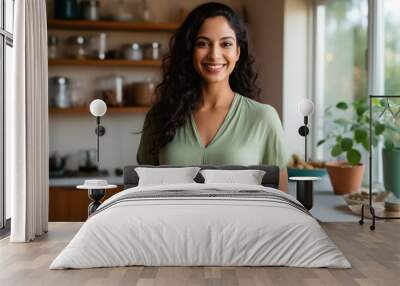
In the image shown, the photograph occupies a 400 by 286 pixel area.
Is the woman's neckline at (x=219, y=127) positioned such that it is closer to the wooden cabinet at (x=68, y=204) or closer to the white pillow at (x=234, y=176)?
the white pillow at (x=234, y=176)

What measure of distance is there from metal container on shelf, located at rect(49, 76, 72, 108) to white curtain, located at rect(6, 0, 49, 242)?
78.3 inches

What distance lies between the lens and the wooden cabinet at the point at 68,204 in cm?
684

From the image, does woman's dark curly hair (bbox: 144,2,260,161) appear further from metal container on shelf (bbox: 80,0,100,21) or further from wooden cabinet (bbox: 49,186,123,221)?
metal container on shelf (bbox: 80,0,100,21)

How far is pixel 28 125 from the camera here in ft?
15.9

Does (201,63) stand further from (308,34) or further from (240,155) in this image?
(308,34)

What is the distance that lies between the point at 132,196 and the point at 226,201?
22.8 inches

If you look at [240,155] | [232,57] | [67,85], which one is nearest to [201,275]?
[240,155]

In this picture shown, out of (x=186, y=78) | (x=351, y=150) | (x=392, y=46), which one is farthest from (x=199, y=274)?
(x=392, y=46)

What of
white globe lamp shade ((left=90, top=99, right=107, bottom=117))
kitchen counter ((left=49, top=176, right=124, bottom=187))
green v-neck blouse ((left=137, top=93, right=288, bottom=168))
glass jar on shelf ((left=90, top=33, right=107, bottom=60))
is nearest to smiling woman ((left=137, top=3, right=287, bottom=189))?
green v-neck blouse ((left=137, top=93, right=288, bottom=168))

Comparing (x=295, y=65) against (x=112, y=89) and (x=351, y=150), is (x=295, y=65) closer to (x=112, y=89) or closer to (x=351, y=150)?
(x=351, y=150)

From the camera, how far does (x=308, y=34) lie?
22.4 ft

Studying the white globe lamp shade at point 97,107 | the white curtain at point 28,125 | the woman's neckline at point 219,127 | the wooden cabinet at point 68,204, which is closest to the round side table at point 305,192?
the woman's neckline at point 219,127

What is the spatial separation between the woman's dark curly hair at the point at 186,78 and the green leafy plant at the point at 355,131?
1069 millimetres

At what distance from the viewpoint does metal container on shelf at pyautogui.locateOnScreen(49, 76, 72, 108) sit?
7160 mm
